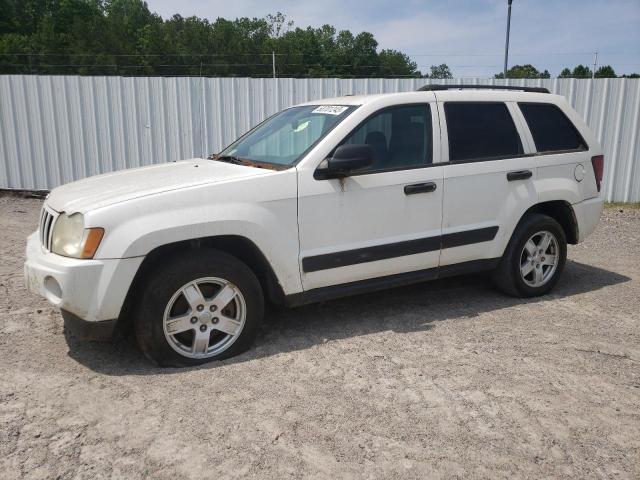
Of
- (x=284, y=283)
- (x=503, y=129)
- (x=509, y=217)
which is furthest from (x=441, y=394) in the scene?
(x=503, y=129)

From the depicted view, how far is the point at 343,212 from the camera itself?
4.07 m

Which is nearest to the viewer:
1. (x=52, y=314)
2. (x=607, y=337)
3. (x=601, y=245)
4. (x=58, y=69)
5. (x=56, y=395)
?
(x=56, y=395)

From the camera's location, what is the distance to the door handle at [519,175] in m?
4.80

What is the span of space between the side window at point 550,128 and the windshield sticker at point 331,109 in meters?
1.74

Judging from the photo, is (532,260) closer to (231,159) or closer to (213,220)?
(231,159)

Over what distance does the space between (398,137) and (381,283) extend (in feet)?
3.77

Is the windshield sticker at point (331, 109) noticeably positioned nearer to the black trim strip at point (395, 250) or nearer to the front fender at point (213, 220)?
the front fender at point (213, 220)

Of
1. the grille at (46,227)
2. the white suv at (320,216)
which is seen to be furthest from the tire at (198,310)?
the grille at (46,227)

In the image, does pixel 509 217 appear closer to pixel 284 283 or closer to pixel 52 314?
pixel 284 283

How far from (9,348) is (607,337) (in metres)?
4.39

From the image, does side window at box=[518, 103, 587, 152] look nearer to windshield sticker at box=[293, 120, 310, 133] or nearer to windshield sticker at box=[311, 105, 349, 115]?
windshield sticker at box=[311, 105, 349, 115]

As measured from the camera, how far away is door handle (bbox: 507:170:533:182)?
4797 millimetres

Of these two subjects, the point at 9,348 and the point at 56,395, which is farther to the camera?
the point at 9,348

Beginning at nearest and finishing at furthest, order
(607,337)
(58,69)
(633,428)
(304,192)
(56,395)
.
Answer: (633,428)
(56,395)
(304,192)
(607,337)
(58,69)
